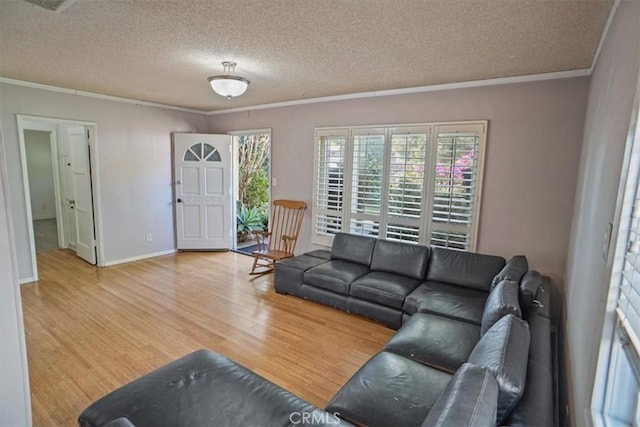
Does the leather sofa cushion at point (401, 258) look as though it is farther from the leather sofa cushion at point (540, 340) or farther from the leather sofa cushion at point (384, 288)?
the leather sofa cushion at point (540, 340)

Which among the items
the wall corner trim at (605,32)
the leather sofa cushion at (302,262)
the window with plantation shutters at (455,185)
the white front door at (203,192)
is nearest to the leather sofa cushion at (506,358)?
the wall corner trim at (605,32)

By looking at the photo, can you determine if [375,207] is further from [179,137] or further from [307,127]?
[179,137]

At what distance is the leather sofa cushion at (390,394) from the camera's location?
1524 millimetres

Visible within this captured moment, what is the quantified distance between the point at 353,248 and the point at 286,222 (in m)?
1.55

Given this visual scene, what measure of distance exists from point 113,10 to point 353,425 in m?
2.69

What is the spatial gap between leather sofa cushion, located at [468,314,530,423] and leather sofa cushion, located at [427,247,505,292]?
5.13ft

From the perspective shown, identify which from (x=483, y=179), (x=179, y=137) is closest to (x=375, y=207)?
(x=483, y=179)

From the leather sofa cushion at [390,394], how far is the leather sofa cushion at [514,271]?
Answer: 1.14m

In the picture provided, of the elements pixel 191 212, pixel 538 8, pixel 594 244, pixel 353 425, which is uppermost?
pixel 538 8

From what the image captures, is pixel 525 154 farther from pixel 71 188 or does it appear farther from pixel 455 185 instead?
pixel 71 188

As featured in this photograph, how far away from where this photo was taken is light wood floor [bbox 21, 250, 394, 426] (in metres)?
2.38

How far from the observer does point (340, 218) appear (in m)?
4.57

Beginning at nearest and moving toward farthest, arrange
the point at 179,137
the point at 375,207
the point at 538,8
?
the point at 538,8 → the point at 375,207 → the point at 179,137

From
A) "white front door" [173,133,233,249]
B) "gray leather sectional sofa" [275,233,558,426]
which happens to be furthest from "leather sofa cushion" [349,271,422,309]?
"white front door" [173,133,233,249]
